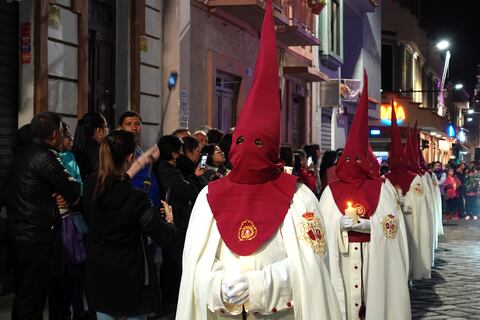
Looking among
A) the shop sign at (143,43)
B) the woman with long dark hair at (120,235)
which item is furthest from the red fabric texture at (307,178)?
the woman with long dark hair at (120,235)

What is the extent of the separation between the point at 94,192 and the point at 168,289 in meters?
3.34

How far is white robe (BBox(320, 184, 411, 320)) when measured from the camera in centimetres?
771

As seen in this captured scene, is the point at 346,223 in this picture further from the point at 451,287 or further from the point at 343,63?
the point at 343,63

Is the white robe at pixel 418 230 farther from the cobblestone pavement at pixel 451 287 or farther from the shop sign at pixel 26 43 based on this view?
the shop sign at pixel 26 43

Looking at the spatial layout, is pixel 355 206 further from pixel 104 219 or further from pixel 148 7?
pixel 148 7

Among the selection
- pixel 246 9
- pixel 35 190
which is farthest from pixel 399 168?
pixel 35 190

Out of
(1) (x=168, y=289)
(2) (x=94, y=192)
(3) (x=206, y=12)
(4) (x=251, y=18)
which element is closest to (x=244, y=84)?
(4) (x=251, y=18)

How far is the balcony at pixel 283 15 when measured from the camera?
16938mm

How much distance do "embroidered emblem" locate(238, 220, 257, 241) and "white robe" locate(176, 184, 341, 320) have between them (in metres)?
0.10

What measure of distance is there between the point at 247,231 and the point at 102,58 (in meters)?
8.56

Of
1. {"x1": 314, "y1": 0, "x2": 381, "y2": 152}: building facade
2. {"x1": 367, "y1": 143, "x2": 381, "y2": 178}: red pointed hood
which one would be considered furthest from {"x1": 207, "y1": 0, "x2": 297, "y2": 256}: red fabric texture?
{"x1": 314, "y1": 0, "x2": 381, "y2": 152}: building facade

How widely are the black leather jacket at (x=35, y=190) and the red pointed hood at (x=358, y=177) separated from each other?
2.62m

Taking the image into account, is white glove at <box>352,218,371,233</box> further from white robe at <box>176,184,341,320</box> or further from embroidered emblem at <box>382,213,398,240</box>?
white robe at <box>176,184,341,320</box>

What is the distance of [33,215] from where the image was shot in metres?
6.93
